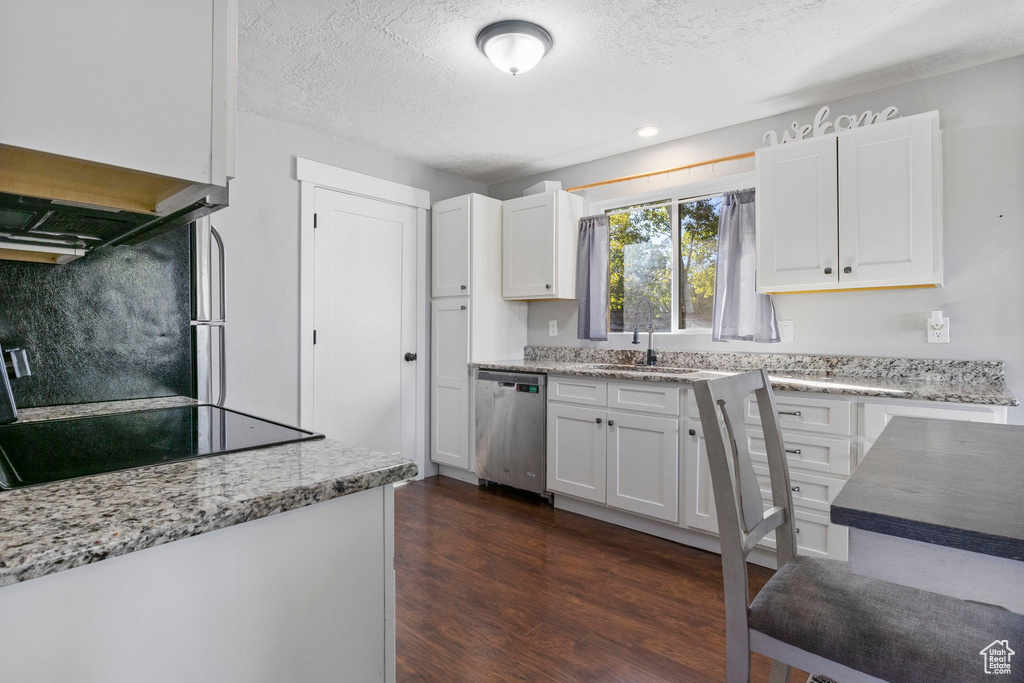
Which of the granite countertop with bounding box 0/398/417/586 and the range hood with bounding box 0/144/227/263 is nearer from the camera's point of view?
the granite countertop with bounding box 0/398/417/586

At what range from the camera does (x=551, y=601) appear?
218 cm

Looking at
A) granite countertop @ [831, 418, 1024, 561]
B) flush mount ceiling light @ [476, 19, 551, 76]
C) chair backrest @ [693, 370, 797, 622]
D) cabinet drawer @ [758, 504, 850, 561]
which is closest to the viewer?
granite countertop @ [831, 418, 1024, 561]

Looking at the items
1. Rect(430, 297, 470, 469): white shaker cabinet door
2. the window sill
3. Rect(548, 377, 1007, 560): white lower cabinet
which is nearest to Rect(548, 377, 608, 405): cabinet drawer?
Rect(548, 377, 1007, 560): white lower cabinet

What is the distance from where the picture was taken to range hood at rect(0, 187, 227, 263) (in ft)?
3.02

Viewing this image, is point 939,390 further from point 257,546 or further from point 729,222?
point 257,546

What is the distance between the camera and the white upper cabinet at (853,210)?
233cm

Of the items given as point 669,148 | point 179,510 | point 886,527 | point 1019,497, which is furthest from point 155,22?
point 669,148

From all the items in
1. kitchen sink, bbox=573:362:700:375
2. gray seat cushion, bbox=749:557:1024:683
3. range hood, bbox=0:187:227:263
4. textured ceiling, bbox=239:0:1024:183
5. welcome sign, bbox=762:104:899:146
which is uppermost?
textured ceiling, bbox=239:0:1024:183

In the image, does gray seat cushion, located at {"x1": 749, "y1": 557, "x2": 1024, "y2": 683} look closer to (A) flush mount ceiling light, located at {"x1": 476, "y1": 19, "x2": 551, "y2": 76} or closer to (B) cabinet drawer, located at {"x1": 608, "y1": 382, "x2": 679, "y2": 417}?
(B) cabinet drawer, located at {"x1": 608, "y1": 382, "x2": 679, "y2": 417}

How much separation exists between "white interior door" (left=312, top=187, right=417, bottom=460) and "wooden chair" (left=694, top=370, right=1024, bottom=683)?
2577 mm

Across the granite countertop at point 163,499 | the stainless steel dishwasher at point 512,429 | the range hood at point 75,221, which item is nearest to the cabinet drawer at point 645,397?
the stainless steel dishwasher at point 512,429

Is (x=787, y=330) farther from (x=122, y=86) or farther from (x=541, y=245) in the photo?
(x=122, y=86)

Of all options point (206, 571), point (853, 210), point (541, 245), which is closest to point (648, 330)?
point (541, 245)

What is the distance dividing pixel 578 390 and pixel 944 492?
235 centimetres
